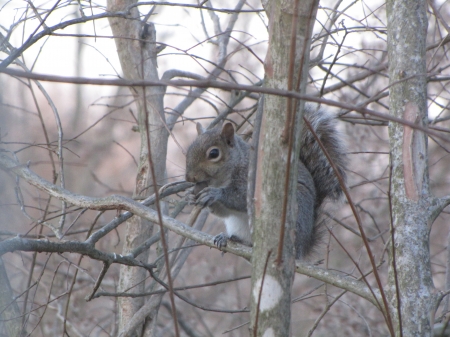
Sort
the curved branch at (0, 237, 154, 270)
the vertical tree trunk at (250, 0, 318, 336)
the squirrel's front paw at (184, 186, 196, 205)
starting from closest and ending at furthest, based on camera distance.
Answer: the vertical tree trunk at (250, 0, 318, 336), the curved branch at (0, 237, 154, 270), the squirrel's front paw at (184, 186, 196, 205)

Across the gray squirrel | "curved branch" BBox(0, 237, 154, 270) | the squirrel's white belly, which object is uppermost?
the gray squirrel

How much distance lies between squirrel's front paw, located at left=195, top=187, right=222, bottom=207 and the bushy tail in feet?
2.03

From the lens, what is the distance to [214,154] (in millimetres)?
2635

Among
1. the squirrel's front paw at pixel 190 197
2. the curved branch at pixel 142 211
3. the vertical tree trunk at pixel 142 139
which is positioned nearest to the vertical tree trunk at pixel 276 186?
the curved branch at pixel 142 211

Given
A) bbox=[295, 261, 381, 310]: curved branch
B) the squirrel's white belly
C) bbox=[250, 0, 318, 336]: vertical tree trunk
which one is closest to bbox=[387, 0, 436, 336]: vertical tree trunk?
bbox=[295, 261, 381, 310]: curved branch

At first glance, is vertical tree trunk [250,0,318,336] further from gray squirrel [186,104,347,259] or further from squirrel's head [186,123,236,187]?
squirrel's head [186,123,236,187]

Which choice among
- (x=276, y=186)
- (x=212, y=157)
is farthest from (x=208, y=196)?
(x=276, y=186)

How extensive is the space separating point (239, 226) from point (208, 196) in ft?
1.23

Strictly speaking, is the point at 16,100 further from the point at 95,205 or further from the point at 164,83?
the point at 164,83

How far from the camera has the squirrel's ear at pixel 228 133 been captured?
8.70 ft

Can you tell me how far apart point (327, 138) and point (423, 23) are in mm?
1371

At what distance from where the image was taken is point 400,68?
145 centimetres

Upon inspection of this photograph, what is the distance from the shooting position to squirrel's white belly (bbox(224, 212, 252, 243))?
107 inches

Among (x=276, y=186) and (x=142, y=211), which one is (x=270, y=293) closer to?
(x=276, y=186)
